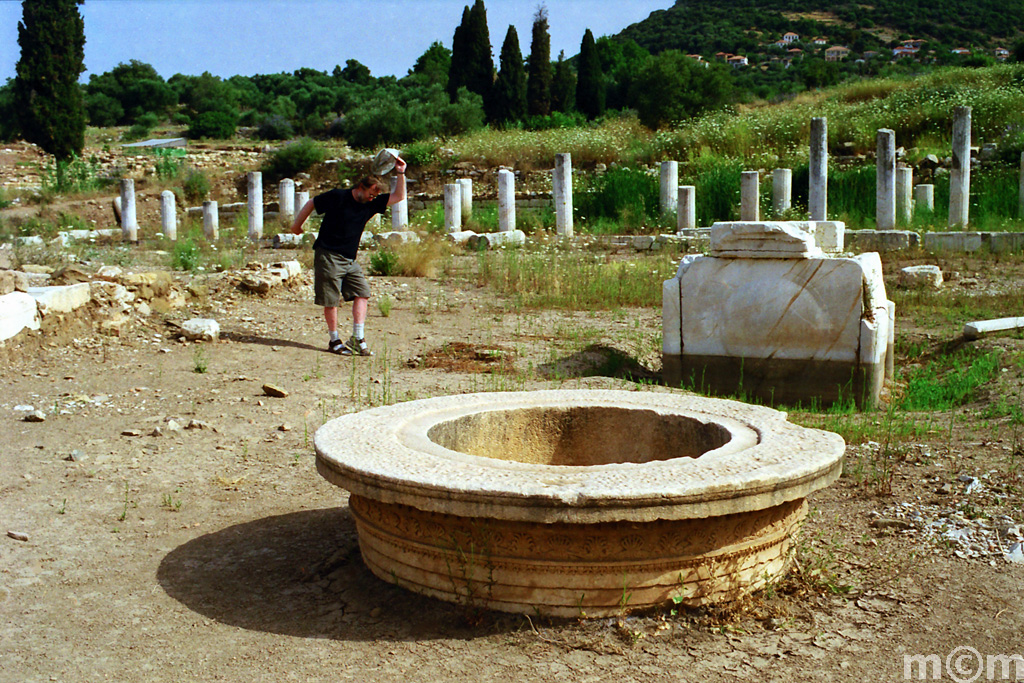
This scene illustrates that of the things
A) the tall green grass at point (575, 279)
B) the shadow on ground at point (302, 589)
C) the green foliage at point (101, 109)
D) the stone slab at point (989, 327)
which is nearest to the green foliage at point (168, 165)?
the tall green grass at point (575, 279)

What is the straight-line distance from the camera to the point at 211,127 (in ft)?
125

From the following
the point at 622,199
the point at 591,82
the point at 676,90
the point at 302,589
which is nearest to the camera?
the point at 302,589

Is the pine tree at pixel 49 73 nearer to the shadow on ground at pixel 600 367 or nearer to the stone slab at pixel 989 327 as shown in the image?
the shadow on ground at pixel 600 367

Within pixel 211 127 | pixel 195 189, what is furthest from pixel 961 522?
pixel 211 127

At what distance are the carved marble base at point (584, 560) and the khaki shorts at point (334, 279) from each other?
5.06 metres

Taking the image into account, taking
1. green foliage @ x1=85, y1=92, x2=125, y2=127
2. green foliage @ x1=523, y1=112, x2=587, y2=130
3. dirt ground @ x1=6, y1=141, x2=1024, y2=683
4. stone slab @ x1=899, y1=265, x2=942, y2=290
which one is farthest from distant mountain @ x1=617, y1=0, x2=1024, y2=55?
dirt ground @ x1=6, y1=141, x2=1024, y2=683

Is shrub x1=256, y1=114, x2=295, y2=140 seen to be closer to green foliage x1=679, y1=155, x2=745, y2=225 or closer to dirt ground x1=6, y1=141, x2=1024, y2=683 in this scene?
green foliage x1=679, y1=155, x2=745, y2=225

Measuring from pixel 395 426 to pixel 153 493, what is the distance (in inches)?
63.3

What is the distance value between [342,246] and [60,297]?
241 centimetres

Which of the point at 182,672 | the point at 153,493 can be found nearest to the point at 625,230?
the point at 153,493

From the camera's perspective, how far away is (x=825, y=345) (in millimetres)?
6660

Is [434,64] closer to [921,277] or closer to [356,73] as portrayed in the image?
[356,73]

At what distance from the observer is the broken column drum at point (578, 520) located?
9.80ft

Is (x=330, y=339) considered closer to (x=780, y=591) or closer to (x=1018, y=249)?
(x=780, y=591)
